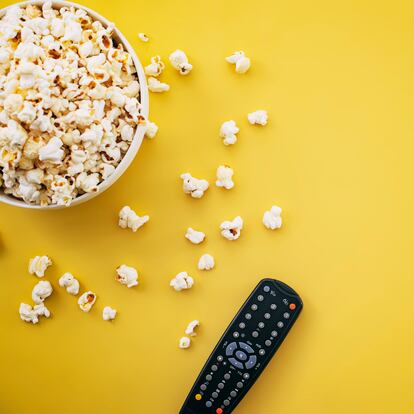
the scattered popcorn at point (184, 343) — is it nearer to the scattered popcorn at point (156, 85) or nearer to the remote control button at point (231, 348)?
the remote control button at point (231, 348)

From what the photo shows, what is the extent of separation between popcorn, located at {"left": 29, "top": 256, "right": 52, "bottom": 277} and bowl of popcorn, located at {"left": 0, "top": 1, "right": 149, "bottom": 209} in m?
0.23

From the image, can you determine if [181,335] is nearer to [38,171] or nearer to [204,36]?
[38,171]

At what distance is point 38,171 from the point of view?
3.29 feet

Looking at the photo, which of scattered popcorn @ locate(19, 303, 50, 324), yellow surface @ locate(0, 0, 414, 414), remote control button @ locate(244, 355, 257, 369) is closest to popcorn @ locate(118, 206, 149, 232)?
yellow surface @ locate(0, 0, 414, 414)

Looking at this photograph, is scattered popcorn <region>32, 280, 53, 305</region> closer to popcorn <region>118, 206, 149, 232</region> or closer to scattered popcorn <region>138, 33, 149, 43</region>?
popcorn <region>118, 206, 149, 232</region>

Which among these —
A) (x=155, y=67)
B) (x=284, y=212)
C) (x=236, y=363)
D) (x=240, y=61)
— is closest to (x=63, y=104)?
(x=155, y=67)

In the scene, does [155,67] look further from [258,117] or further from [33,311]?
[33,311]

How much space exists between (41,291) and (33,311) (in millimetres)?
51

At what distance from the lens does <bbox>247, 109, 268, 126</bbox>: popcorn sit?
123 cm

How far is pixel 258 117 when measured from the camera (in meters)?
1.23

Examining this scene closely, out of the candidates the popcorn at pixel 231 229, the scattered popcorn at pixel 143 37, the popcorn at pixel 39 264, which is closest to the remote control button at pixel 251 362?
the popcorn at pixel 231 229

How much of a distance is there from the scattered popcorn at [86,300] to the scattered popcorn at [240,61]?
542 millimetres

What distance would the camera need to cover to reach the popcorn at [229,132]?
48.3 inches

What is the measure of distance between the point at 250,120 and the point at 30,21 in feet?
1.50
